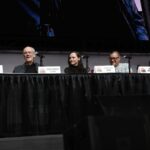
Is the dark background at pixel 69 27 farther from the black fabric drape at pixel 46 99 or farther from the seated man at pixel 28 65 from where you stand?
the black fabric drape at pixel 46 99

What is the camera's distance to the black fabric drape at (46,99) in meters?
3.54

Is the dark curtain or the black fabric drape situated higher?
the dark curtain

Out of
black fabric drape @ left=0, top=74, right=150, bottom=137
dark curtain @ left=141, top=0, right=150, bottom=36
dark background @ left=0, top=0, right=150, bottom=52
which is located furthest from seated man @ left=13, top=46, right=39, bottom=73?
dark curtain @ left=141, top=0, right=150, bottom=36

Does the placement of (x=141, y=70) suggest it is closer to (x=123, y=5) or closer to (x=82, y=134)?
(x=123, y=5)

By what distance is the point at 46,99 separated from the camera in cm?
368

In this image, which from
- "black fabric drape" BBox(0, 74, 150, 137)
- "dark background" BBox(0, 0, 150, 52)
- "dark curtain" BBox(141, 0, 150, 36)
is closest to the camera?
"black fabric drape" BBox(0, 74, 150, 137)

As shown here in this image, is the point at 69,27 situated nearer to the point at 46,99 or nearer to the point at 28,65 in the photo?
the point at 28,65

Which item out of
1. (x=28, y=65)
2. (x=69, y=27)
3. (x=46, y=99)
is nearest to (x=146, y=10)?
(x=69, y=27)

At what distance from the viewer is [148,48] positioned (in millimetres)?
6969

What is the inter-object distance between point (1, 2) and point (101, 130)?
4590mm

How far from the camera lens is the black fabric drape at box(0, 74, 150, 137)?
140 inches

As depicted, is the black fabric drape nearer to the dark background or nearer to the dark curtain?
the dark background

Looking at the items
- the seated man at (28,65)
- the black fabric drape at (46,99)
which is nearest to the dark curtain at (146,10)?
the seated man at (28,65)

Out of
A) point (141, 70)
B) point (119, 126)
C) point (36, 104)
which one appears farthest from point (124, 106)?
point (141, 70)
